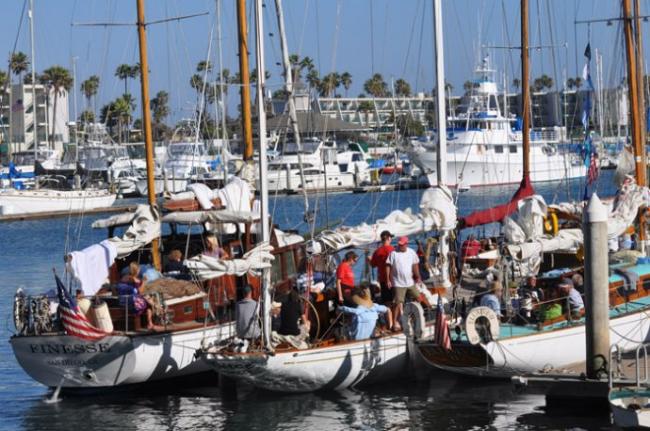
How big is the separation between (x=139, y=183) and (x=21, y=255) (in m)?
44.1

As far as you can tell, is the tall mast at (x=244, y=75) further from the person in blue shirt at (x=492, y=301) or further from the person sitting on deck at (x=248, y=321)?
the person in blue shirt at (x=492, y=301)

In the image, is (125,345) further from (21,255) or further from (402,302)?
(21,255)

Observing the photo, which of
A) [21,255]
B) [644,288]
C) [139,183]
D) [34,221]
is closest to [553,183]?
[139,183]

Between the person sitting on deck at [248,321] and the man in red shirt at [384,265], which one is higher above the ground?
the man in red shirt at [384,265]

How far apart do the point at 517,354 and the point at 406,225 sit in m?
4.48

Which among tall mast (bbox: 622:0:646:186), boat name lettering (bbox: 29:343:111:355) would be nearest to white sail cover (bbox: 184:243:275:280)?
boat name lettering (bbox: 29:343:111:355)

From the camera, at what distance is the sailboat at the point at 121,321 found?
23.8 meters

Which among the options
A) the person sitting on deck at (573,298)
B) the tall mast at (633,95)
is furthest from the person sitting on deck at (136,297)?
the tall mast at (633,95)

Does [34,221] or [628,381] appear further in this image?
[34,221]

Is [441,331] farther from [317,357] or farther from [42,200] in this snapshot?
[42,200]

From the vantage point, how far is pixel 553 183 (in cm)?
10844

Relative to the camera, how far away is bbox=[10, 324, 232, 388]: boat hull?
24.0 m

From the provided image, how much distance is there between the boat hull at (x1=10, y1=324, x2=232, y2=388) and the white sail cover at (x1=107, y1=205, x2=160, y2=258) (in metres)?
2.86

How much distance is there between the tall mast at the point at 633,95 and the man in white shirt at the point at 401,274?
354 inches
